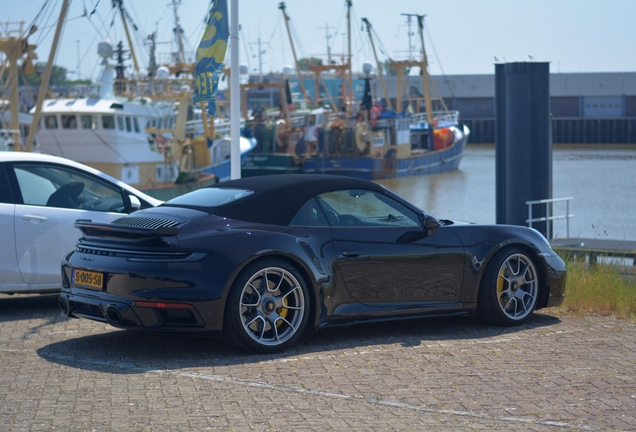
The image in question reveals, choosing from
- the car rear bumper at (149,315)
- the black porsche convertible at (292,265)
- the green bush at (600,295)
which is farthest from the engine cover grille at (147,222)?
the green bush at (600,295)

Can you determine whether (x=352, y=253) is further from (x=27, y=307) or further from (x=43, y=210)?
(x=27, y=307)

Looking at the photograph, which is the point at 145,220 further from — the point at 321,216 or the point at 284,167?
the point at 284,167

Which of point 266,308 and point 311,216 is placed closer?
point 266,308

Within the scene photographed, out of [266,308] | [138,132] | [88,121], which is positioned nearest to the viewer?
[266,308]

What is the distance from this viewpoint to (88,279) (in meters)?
5.92

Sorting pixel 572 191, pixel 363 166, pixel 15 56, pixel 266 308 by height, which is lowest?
pixel 572 191

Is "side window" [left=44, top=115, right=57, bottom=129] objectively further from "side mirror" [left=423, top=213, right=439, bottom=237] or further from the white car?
"side mirror" [left=423, top=213, right=439, bottom=237]

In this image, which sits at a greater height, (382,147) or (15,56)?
(15,56)

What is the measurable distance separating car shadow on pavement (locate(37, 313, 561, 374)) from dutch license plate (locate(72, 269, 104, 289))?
0.49 meters

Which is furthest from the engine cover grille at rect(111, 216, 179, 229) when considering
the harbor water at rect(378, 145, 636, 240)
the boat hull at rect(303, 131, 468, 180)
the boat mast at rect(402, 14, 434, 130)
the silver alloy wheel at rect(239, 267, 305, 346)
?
the boat mast at rect(402, 14, 434, 130)

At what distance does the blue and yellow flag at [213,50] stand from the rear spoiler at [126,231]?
15.3 feet

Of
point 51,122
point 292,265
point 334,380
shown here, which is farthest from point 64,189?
point 51,122

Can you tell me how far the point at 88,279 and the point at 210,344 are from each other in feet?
3.31

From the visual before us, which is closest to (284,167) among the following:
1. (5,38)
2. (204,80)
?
(5,38)
